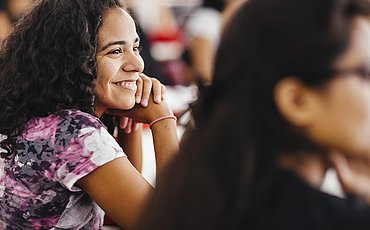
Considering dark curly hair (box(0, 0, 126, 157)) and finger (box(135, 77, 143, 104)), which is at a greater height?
dark curly hair (box(0, 0, 126, 157))

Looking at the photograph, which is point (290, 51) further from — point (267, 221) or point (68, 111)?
point (68, 111)

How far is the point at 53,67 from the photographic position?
1763mm

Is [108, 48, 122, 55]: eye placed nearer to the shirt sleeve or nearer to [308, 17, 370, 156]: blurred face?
the shirt sleeve

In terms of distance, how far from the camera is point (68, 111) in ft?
5.68

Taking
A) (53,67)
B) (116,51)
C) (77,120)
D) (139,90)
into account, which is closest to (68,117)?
(77,120)

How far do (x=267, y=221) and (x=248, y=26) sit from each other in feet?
0.84

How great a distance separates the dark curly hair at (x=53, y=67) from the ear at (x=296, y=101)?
0.81m

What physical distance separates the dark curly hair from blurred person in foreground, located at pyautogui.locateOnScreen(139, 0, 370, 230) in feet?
2.47

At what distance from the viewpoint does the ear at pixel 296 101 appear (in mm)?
1034

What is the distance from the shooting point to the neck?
106 cm

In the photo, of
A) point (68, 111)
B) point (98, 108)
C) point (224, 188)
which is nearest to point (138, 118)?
point (98, 108)

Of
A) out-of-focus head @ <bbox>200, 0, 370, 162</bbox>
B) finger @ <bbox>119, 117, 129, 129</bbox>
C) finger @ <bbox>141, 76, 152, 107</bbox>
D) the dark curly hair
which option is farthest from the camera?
finger @ <bbox>119, 117, 129, 129</bbox>

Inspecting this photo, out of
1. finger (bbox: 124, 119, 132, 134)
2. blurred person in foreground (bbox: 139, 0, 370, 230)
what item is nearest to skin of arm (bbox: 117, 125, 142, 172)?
finger (bbox: 124, 119, 132, 134)

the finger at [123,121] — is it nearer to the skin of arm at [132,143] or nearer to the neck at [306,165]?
the skin of arm at [132,143]
